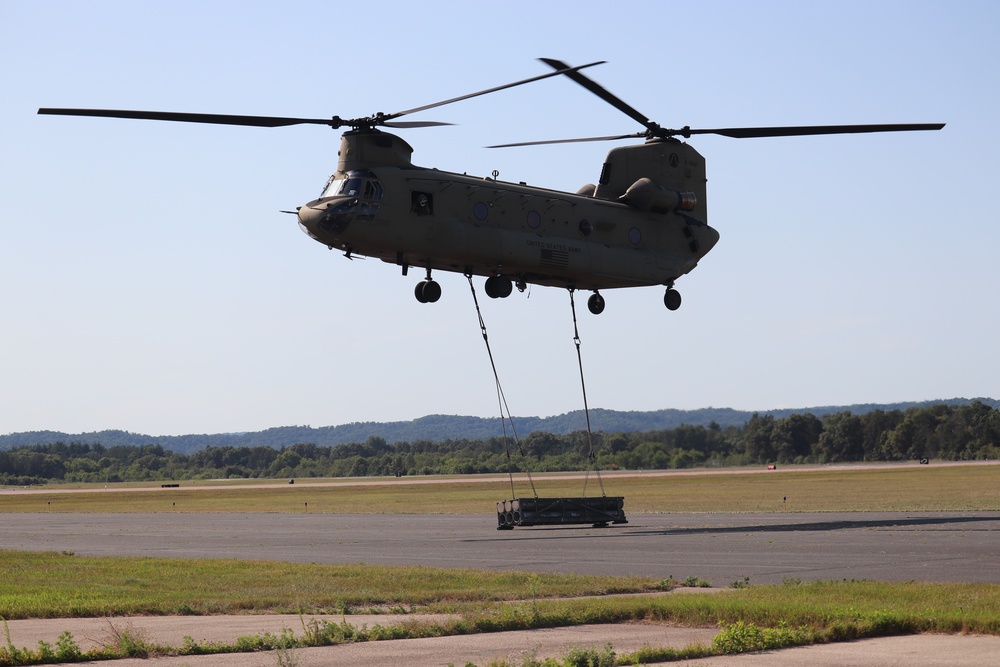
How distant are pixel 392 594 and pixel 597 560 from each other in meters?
8.18

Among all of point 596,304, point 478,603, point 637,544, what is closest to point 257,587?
point 478,603

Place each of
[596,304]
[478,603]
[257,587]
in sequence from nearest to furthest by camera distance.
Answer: [478,603] < [257,587] < [596,304]

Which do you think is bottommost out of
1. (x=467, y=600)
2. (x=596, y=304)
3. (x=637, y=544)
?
(x=637, y=544)

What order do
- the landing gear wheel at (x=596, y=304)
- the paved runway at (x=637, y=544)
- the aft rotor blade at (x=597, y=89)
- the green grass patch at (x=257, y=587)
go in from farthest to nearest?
the landing gear wheel at (x=596, y=304) → the aft rotor blade at (x=597, y=89) → the paved runway at (x=637, y=544) → the green grass patch at (x=257, y=587)

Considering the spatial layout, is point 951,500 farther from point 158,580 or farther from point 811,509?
point 158,580

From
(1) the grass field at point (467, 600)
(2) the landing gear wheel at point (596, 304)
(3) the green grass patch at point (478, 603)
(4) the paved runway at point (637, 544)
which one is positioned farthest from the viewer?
(2) the landing gear wheel at point (596, 304)

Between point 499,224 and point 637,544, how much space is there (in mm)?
9408

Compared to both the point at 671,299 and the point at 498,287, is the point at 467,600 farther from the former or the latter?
the point at 671,299

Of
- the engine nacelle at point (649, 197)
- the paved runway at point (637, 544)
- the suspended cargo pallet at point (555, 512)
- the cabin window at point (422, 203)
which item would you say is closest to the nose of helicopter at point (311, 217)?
the cabin window at point (422, 203)

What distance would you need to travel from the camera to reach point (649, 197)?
38.1 meters

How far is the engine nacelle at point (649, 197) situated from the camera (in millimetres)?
A: 38125

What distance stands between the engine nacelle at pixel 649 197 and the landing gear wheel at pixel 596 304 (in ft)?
10.0

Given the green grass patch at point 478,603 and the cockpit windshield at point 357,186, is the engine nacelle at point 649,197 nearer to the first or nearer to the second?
the cockpit windshield at point 357,186

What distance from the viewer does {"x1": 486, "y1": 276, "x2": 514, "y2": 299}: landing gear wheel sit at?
1368 inches
